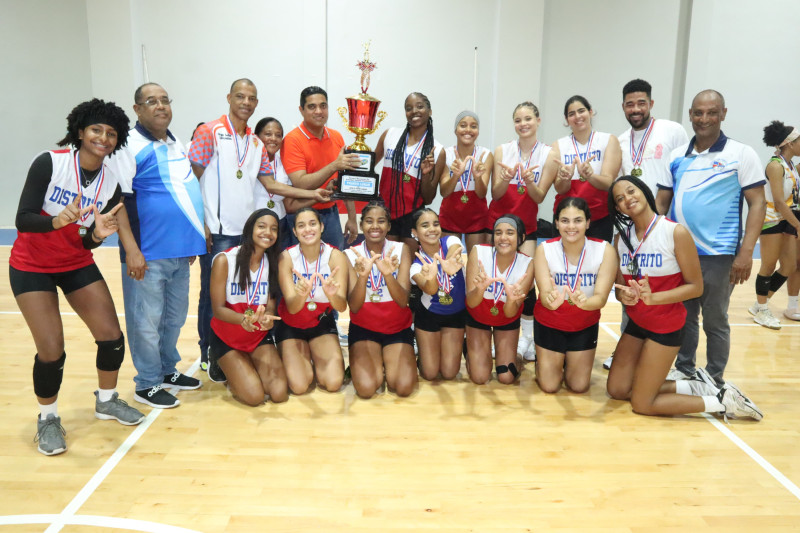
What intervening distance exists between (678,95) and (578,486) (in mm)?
7752

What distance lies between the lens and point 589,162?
4195 millimetres

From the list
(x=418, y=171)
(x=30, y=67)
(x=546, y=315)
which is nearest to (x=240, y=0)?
(x=30, y=67)

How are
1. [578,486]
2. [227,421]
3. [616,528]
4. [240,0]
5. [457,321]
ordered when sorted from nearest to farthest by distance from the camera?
1. [616,528]
2. [578,486]
3. [227,421]
4. [457,321]
5. [240,0]

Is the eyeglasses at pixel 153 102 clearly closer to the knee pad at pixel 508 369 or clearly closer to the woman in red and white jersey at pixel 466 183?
the woman in red and white jersey at pixel 466 183

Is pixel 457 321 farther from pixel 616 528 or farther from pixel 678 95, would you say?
pixel 678 95

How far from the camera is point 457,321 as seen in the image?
14.0 feet

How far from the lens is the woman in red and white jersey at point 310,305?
3.81 meters

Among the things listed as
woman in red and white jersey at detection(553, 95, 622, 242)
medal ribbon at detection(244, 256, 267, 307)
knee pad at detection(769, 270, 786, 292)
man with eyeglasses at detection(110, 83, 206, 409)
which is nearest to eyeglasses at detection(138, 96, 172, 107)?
man with eyeglasses at detection(110, 83, 206, 409)

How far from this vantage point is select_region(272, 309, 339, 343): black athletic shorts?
4.06 meters

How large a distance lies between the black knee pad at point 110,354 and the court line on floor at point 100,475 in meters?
0.38

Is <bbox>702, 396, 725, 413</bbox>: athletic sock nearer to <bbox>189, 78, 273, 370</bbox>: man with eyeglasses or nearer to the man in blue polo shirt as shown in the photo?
the man in blue polo shirt

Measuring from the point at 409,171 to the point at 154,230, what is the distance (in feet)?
5.90

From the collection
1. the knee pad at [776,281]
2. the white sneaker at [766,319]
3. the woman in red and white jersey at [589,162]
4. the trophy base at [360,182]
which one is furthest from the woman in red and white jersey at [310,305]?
the knee pad at [776,281]

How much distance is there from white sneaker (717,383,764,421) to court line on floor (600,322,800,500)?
11 centimetres
